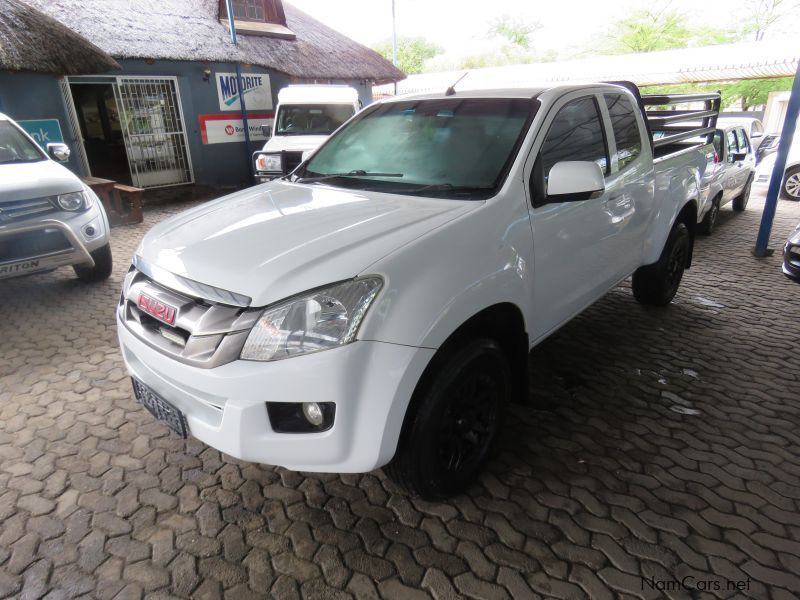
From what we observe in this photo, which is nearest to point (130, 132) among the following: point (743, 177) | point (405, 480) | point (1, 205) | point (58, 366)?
point (1, 205)

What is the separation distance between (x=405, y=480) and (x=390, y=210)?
47.5 inches

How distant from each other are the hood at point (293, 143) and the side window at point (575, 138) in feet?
20.7

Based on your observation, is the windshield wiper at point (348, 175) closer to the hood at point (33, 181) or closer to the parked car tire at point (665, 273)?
the parked car tire at point (665, 273)

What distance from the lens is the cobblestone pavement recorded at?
2072mm

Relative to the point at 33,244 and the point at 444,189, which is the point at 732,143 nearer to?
the point at 444,189

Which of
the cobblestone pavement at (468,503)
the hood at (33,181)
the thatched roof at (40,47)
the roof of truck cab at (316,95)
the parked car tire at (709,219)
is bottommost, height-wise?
the cobblestone pavement at (468,503)

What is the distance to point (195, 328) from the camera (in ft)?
6.39

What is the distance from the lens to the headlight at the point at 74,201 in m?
4.96

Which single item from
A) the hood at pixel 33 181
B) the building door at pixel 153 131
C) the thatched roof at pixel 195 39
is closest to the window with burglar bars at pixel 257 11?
the thatched roof at pixel 195 39

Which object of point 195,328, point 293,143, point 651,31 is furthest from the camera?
point 651,31

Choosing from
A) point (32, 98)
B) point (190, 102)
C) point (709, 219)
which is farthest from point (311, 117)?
point (709, 219)

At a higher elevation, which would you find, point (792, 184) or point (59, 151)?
point (59, 151)

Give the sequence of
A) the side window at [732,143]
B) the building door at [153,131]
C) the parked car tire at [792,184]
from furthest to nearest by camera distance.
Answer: the building door at [153,131] < the parked car tire at [792,184] < the side window at [732,143]

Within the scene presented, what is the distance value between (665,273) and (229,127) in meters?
10.9
